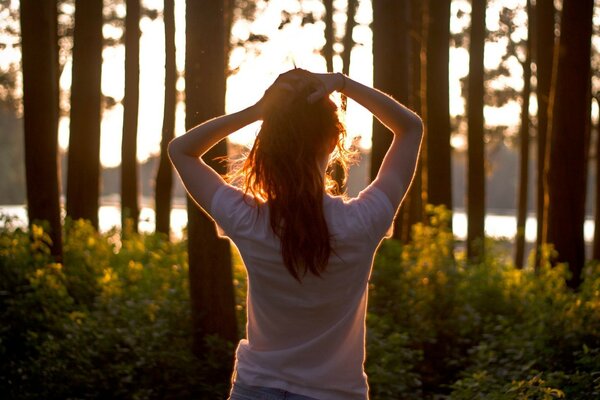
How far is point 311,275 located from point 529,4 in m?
23.4

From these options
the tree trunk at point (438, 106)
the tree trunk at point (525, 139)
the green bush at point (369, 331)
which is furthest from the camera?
the tree trunk at point (525, 139)

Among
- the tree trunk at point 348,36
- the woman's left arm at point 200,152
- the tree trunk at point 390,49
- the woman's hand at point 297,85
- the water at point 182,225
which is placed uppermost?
the tree trunk at point 348,36

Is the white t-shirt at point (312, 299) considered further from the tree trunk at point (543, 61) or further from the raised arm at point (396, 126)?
the tree trunk at point (543, 61)

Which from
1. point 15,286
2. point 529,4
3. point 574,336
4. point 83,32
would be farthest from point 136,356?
point 529,4

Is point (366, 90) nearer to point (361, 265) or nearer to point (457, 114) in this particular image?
point (361, 265)

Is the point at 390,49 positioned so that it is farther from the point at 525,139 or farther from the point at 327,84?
the point at 327,84

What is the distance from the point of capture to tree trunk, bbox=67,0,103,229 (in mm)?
16250

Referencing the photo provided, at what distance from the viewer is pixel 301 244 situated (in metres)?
2.51

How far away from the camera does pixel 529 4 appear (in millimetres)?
24375

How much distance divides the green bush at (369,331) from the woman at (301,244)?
3164 mm

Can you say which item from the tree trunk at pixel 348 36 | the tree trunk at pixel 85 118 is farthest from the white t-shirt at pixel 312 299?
the tree trunk at pixel 348 36

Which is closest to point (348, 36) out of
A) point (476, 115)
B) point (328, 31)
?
point (328, 31)

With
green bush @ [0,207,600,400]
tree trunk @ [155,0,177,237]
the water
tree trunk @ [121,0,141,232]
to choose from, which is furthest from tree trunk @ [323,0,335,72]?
green bush @ [0,207,600,400]

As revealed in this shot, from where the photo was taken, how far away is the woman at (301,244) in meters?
2.55
